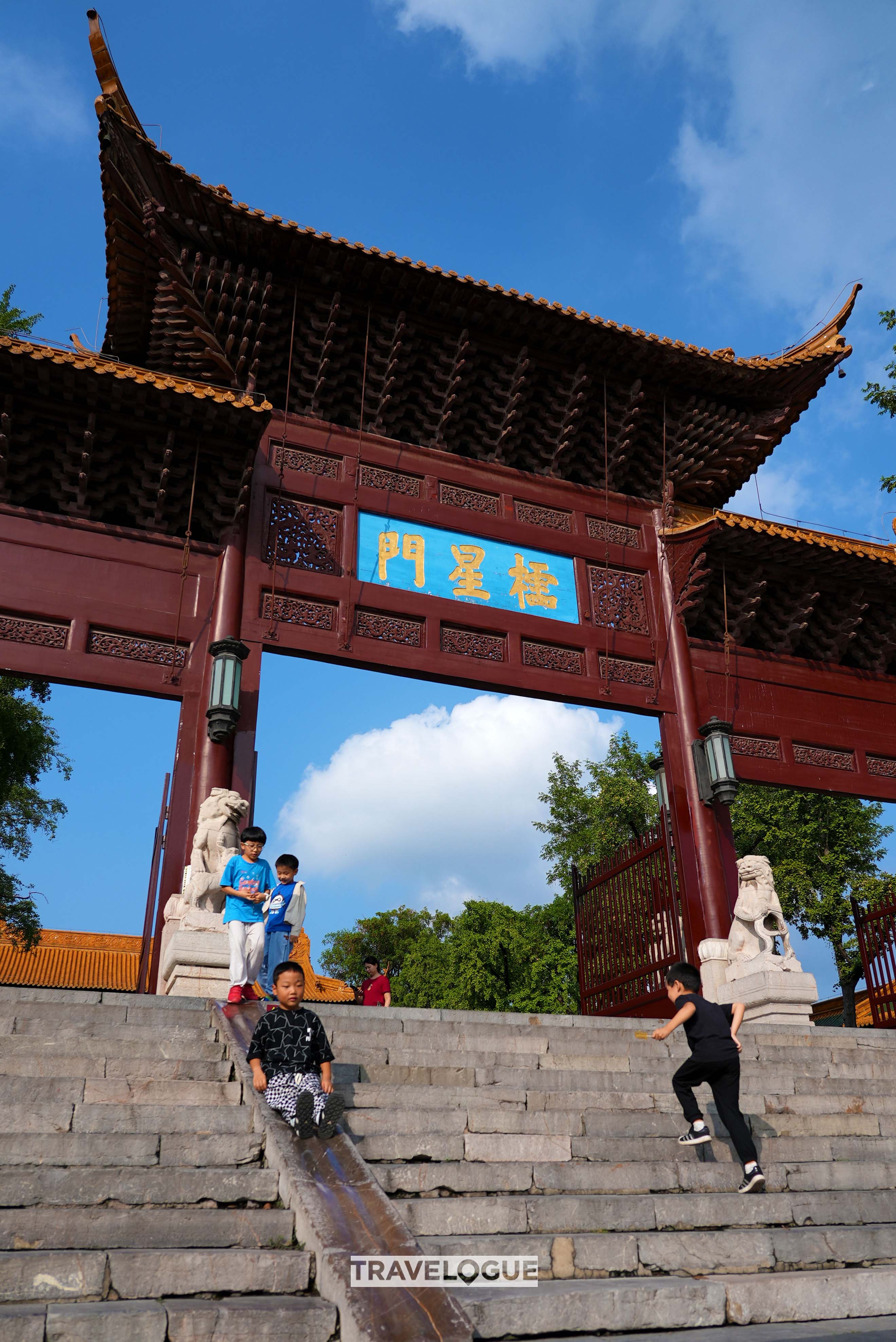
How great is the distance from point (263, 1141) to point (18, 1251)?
1.14 m

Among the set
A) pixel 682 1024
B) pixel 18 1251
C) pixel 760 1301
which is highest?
pixel 682 1024

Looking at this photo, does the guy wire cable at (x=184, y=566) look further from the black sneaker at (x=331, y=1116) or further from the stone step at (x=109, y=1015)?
the black sneaker at (x=331, y=1116)

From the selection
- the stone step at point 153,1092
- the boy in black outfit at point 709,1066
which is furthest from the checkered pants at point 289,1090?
Result: the boy in black outfit at point 709,1066

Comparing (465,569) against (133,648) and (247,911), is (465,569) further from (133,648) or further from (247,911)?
(247,911)

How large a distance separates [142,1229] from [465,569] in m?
8.64

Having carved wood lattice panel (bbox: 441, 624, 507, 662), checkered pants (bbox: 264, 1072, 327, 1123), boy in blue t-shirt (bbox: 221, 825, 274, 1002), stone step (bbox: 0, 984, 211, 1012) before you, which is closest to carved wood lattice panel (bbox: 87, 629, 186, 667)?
carved wood lattice panel (bbox: 441, 624, 507, 662)

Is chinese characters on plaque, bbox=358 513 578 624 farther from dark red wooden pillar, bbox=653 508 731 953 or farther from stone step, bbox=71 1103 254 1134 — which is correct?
stone step, bbox=71 1103 254 1134

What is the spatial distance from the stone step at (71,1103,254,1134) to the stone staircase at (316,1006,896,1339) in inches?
23.3

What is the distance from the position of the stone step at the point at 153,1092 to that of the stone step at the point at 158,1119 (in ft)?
0.47

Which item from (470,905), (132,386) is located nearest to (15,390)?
(132,386)

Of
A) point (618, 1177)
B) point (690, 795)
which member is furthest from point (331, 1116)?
point (690, 795)

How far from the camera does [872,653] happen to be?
44.0ft

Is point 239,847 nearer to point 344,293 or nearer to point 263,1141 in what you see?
point 263,1141

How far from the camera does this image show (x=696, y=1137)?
4.86m
